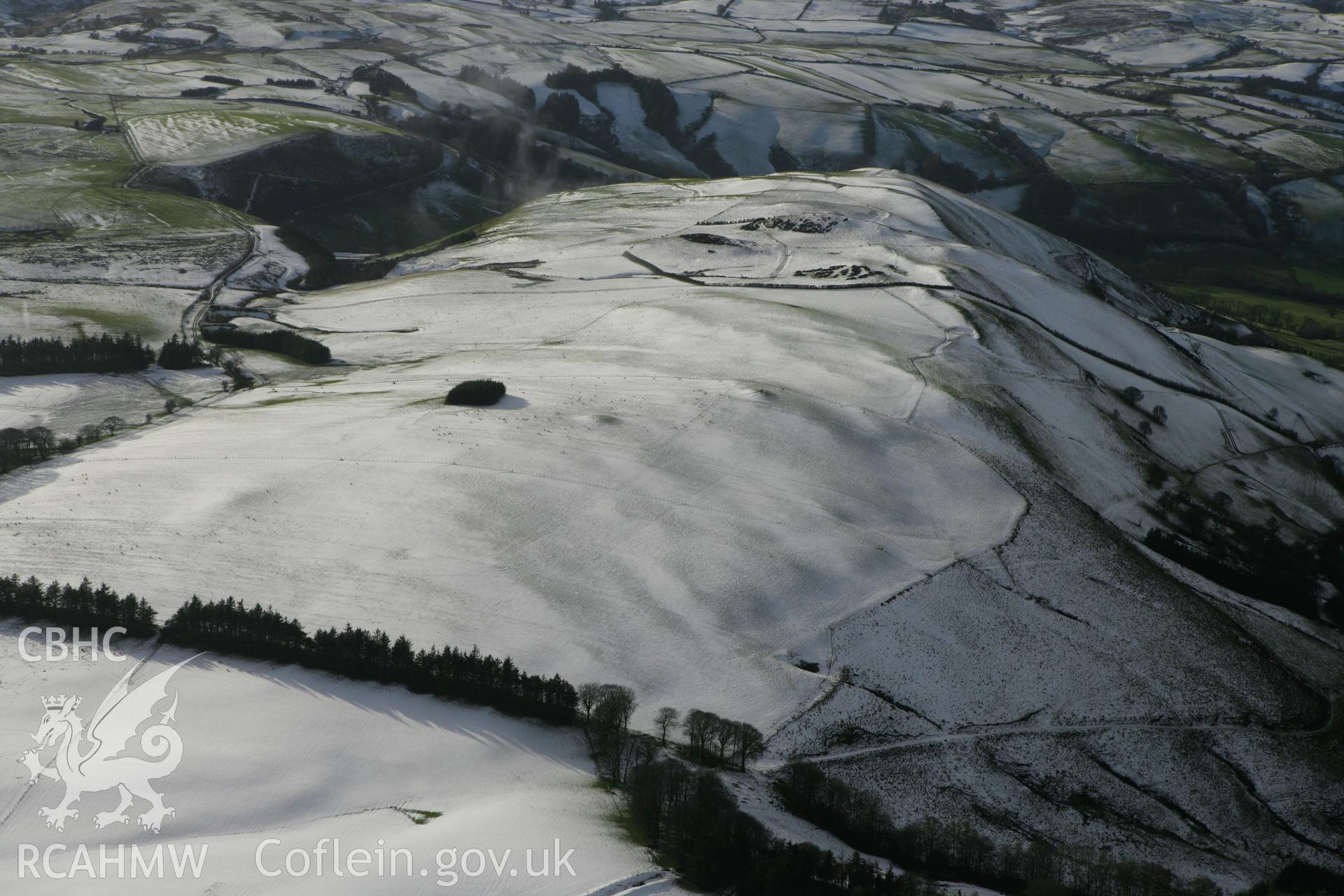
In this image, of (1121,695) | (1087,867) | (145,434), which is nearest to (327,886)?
(1087,867)

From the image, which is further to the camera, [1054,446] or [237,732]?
[1054,446]

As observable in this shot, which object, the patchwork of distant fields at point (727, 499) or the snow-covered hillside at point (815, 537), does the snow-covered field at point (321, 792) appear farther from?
the snow-covered hillside at point (815, 537)

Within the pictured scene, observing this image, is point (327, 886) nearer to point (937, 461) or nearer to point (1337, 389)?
point (937, 461)

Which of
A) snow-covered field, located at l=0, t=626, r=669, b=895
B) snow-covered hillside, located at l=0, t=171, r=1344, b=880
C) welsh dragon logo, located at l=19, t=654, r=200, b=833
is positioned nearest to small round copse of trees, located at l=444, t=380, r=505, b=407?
snow-covered hillside, located at l=0, t=171, r=1344, b=880

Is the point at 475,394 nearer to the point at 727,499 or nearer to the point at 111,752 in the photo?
the point at 727,499

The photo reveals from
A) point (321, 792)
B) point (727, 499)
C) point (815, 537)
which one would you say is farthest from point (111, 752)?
point (815, 537)

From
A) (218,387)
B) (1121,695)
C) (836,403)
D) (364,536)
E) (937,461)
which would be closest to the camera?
(1121,695)

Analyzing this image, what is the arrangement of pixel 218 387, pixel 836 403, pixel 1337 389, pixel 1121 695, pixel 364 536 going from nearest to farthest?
Result: pixel 1121 695 < pixel 364 536 < pixel 836 403 < pixel 218 387 < pixel 1337 389

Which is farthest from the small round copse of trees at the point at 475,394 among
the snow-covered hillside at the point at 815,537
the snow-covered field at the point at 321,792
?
the snow-covered field at the point at 321,792
